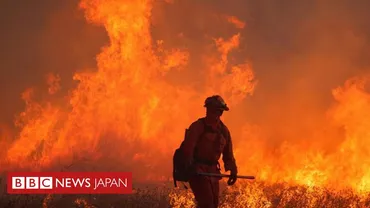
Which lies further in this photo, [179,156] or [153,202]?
[153,202]

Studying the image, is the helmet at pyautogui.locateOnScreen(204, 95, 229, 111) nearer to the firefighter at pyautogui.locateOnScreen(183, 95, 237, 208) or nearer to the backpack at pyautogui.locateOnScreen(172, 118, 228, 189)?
the firefighter at pyautogui.locateOnScreen(183, 95, 237, 208)

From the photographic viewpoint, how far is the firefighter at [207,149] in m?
9.28

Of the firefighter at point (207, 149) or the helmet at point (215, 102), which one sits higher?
the helmet at point (215, 102)

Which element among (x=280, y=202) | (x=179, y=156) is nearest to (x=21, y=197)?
(x=179, y=156)

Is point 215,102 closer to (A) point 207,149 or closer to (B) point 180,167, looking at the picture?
(A) point 207,149

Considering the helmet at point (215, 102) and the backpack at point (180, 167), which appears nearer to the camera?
the backpack at point (180, 167)

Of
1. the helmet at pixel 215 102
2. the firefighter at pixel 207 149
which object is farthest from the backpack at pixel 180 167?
the helmet at pixel 215 102

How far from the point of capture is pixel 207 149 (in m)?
9.59

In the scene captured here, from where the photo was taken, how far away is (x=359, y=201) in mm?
18375

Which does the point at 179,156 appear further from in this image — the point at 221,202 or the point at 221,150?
the point at 221,202

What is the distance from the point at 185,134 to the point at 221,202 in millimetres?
7889

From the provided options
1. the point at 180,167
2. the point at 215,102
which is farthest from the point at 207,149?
the point at 215,102

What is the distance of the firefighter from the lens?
928 centimetres

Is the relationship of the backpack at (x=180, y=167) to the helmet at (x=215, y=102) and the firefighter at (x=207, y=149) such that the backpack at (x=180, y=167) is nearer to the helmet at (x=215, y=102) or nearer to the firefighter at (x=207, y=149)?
the firefighter at (x=207, y=149)
